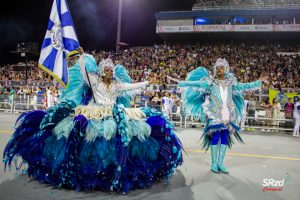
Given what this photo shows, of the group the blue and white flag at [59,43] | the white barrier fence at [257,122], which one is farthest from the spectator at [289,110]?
the blue and white flag at [59,43]

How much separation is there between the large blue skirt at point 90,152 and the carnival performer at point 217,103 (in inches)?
44.5

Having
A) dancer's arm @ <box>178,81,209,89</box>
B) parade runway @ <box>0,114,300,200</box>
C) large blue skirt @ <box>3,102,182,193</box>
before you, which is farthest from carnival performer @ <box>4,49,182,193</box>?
dancer's arm @ <box>178,81,209,89</box>

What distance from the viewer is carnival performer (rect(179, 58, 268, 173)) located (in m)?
5.48

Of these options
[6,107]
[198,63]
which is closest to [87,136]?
[6,107]

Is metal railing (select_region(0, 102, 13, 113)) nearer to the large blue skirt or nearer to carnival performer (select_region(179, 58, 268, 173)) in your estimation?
the large blue skirt

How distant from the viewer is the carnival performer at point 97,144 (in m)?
4.06

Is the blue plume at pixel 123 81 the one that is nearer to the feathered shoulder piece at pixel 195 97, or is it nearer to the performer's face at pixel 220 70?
the feathered shoulder piece at pixel 195 97

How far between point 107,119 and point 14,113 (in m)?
14.0

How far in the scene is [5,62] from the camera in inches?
1247

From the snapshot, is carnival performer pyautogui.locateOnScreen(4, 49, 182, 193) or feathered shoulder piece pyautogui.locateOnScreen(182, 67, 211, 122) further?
feathered shoulder piece pyautogui.locateOnScreen(182, 67, 211, 122)

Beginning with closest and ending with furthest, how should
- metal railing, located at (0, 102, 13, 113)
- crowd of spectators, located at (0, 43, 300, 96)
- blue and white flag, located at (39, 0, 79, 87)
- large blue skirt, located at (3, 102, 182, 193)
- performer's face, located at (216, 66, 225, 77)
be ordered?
large blue skirt, located at (3, 102, 182, 193), blue and white flag, located at (39, 0, 79, 87), performer's face, located at (216, 66, 225, 77), metal railing, located at (0, 102, 13, 113), crowd of spectators, located at (0, 43, 300, 96)

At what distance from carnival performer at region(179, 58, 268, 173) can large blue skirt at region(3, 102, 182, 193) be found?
3.71ft

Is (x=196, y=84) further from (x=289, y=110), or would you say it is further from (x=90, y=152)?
(x=289, y=110)

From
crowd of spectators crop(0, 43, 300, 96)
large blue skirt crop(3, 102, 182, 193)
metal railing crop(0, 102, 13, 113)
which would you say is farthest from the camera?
crowd of spectators crop(0, 43, 300, 96)
